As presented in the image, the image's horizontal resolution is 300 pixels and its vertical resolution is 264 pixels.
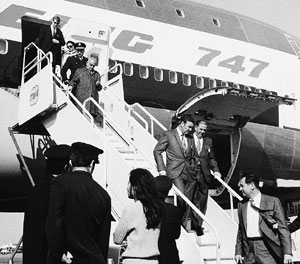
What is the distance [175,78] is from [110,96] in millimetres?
4084

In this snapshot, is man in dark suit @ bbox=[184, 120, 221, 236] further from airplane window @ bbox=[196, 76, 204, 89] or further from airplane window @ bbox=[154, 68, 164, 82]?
airplane window @ bbox=[196, 76, 204, 89]

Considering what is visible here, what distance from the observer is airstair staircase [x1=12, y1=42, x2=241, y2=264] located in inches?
263

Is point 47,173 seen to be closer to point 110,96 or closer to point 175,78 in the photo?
point 110,96

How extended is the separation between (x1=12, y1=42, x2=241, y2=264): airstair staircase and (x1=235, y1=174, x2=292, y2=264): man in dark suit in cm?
65

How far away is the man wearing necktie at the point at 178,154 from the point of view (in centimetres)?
665

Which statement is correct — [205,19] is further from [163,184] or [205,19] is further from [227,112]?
[163,184]

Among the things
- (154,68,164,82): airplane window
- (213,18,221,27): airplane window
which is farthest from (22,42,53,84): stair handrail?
(213,18,221,27): airplane window

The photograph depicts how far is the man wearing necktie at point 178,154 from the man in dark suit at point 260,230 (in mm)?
1394

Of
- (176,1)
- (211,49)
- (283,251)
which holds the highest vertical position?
(176,1)

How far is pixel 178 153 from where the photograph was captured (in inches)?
265

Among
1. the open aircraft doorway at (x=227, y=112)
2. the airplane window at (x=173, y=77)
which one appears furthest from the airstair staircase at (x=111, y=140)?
the airplane window at (x=173, y=77)

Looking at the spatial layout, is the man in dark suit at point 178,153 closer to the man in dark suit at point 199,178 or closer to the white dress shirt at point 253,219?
the man in dark suit at point 199,178

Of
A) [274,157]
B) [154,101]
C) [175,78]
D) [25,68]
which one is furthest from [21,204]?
[274,157]

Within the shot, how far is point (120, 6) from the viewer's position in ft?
42.5
